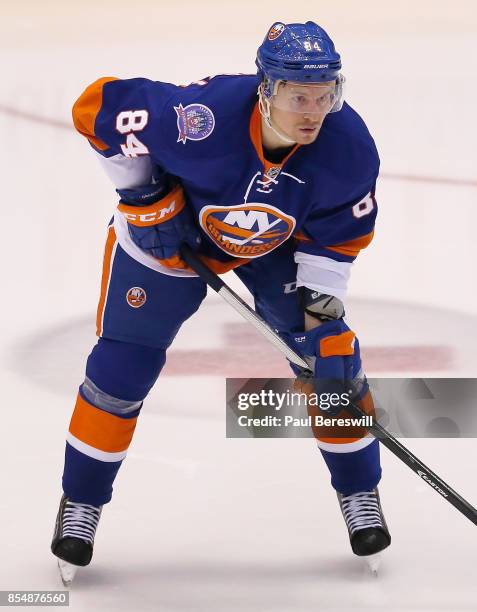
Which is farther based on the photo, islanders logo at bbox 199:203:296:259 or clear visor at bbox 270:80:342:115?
islanders logo at bbox 199:203:296:259

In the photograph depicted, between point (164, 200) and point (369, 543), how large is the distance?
84cm

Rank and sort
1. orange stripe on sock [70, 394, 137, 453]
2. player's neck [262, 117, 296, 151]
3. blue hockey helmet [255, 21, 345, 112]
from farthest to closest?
orange stripe on sock [70, 394, 137, 453], player's neck [262, 117, 296, 151], blue hockey helmet [255, 21, 345, 112]

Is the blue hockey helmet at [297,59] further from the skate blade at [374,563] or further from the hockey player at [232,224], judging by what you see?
the skate blade at [374,563]

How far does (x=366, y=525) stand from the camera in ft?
8.88

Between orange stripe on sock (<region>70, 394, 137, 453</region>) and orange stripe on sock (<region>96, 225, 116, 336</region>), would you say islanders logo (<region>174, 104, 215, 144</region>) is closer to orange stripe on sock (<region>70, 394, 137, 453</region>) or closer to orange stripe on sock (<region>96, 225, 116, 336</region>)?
orange stripe on sock (<region>96, 225, 116, 336</region>)

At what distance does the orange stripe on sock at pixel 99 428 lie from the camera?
2.62 m

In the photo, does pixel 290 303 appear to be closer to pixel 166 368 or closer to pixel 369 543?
pixel 369 543

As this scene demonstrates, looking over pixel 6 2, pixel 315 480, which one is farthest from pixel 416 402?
pixel 6 2

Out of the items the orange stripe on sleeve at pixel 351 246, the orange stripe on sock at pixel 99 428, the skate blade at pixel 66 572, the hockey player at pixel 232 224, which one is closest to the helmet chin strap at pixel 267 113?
the hockey player at pixel 232 224

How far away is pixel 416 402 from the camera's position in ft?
9.50

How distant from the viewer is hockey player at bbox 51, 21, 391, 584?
2.43 metres

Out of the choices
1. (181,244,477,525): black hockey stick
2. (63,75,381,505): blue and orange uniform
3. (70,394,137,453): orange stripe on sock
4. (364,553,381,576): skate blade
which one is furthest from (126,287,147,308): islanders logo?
(364,553,381,576): skate blade

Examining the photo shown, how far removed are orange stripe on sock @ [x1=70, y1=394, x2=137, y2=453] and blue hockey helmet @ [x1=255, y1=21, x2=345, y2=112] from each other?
2.45 feet

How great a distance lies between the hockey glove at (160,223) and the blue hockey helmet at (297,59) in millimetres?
321
